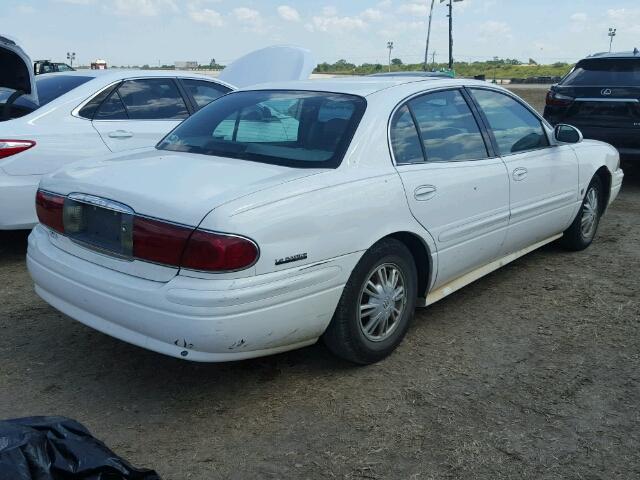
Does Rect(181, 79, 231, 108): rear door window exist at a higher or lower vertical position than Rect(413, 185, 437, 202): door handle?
higher

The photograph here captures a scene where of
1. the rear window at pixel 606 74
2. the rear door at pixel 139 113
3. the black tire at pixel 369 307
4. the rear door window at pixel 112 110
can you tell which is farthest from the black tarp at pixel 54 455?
the rear window at pixel 606 74

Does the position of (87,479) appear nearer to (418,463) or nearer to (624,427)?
(418,463)

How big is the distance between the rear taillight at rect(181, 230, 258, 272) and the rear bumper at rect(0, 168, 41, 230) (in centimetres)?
276

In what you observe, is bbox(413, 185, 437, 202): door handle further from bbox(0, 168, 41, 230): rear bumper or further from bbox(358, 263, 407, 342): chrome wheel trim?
bbox(0, 168, 41, 230): rear bumper

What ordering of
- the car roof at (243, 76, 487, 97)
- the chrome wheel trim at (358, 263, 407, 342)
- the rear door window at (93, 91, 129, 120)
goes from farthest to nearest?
the rear door window at (93, 91, 129, 120) → the car roof at (243, 76, 487, 97) → the chrome wheel trim at (358, 263, 407, 342)

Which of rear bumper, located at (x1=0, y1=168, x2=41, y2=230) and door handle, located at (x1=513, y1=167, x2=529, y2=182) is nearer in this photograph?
door handle, located at (x1=513, y1=167, x2=529, y2=182)

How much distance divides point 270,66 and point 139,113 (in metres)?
3.64

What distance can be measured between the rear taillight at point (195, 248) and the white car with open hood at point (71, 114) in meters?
2.62

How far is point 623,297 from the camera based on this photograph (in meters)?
4.57

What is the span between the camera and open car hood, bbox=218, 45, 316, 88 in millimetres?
8734

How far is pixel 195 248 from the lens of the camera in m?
2.71

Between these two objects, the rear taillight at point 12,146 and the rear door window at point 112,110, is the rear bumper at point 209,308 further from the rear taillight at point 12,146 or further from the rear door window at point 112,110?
the rear door window at point 112,110

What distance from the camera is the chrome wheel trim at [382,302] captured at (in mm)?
3350

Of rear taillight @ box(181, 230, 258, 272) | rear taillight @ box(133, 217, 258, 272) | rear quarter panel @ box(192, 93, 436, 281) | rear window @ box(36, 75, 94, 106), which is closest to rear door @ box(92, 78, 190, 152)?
rear window @ box(36, 75, 94, 106)
